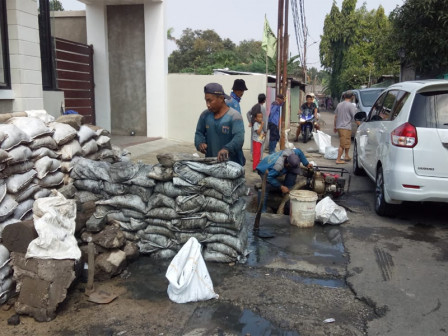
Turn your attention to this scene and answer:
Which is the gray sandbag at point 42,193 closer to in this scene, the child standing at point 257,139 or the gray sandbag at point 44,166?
the gray sandbag at point 44,166

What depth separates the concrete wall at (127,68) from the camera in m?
12.6

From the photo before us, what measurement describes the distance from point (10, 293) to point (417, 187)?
4.55 metres

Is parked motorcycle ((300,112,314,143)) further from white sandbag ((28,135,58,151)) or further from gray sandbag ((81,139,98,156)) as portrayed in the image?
white sandbag ((28,135,58,151))

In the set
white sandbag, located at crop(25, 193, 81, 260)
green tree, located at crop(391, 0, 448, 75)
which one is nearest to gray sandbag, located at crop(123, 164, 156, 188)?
white sandbag, located at crop(25, 193, 81, 260)

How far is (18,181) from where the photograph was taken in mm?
3996

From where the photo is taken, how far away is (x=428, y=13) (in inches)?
462

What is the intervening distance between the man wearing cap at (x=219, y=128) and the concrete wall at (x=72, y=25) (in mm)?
9641

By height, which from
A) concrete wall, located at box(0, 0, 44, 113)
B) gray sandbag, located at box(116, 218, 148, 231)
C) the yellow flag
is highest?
the yellow flag

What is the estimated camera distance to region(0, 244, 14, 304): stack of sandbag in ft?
12.0

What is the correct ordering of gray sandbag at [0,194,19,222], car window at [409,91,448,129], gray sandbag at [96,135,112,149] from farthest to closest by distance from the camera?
gray sandbag at [96,135,112,149] → car window at [409,91,448,129] → gray sandbag at [0,194,19,222]

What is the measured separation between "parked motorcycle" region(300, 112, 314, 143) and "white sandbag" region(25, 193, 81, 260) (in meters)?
11.6

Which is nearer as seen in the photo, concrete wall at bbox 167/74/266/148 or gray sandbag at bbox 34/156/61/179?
gray sandbag at bbox 34/156/61/179

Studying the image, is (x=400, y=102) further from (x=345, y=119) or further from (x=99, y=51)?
(x=99, y=51)

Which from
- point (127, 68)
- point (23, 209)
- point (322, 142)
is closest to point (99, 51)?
point (127, 68)
